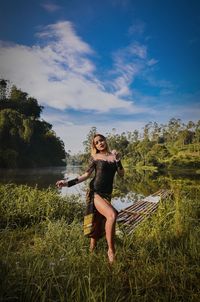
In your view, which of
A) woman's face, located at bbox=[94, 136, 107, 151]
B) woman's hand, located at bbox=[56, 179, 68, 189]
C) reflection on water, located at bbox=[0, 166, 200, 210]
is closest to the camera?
woman's hand, located at bbox=[56, 179, 68, 189]

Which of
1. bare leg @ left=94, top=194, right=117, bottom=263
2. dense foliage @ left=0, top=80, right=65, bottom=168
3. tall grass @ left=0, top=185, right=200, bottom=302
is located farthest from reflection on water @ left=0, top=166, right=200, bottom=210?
dense foliage @ left=0, top=80, right=65, bottom=168

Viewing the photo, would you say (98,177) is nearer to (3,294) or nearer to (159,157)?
(3,294)

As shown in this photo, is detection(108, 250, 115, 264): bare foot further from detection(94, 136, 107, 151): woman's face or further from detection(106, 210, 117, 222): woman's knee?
detection(94, 136, 107, 151): woman's face

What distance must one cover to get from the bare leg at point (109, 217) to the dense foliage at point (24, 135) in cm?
3119

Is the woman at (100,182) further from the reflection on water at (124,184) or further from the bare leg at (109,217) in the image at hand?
the reflection on water at (124,184)

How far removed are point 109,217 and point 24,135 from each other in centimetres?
3835

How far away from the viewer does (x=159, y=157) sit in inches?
1804

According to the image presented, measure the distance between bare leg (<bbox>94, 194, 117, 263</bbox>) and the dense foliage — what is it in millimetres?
31186

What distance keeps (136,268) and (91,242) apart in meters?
0.72

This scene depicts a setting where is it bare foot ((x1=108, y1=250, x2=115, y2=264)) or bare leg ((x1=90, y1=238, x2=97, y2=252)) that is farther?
bare leg ((x1=90, y1=238, x2=97, y2=252))

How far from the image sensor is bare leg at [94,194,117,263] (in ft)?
8.97

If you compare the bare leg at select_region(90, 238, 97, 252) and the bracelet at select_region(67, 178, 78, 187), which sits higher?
the bracelet at select_region(67, 178, 78, 187)

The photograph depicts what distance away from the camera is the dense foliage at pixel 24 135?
122 feet

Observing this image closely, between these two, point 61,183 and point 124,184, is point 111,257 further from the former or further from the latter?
point 124,184
